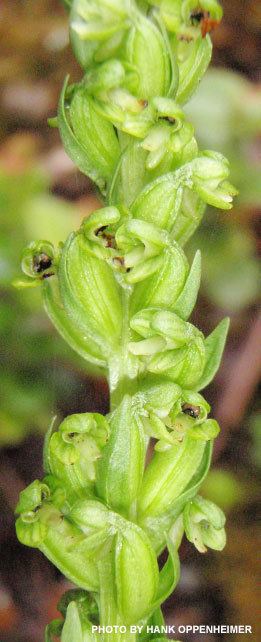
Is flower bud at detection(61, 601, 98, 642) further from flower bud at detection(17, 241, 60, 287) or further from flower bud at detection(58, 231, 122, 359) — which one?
flower bud at detection(17, 241, 60, 287)

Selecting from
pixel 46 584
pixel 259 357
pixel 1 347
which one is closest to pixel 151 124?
pixel 1 347

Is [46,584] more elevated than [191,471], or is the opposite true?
[191,471]

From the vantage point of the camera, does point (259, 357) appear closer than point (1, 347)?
No

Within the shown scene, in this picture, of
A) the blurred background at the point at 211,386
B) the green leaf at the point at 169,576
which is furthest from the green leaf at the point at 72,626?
the blurred background at the point at 211,386

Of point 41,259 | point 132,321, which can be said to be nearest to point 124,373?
point 132,321

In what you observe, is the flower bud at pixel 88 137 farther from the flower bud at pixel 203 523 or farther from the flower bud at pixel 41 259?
the flower bud at pixel 203 523

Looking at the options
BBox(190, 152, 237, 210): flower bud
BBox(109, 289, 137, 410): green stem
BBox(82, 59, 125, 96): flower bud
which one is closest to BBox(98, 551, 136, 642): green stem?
BBox(109, 289, 137, 410): green stem

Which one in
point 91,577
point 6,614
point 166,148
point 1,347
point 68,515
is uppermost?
point 166,148

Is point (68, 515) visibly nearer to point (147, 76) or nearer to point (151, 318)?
point (151, 318)
